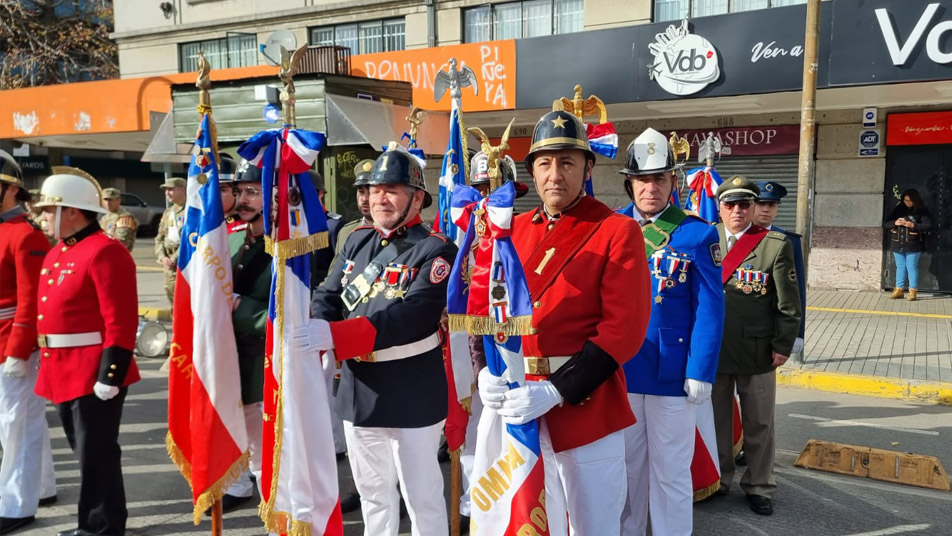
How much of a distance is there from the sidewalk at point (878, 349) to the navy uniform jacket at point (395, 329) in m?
5.74

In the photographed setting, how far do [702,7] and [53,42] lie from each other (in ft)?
68.3

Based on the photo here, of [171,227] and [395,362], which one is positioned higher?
[171,227]

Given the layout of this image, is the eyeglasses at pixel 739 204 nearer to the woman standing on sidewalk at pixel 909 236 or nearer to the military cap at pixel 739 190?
the military cap at pixel 739 190

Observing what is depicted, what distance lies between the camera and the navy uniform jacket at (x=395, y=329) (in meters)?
3.39

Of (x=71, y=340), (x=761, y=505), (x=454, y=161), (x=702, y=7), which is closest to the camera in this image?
(x=71, y=340)

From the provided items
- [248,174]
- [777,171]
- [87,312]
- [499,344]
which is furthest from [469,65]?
[499,344]

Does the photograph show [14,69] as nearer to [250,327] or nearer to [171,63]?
[171,63]

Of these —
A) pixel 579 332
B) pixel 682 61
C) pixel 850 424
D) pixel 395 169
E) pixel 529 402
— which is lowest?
pixel 850 424

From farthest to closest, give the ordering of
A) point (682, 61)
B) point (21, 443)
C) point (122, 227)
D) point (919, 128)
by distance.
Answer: point (919, 128) < point (682, 61) < point (122, 227) < point (21, 443)

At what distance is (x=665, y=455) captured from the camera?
377 centimetres

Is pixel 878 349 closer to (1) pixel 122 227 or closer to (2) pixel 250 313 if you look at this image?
(2) pixel 250 313

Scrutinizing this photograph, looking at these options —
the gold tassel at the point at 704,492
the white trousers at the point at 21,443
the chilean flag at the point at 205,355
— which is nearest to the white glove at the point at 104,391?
the chilean flag at the point at 205,355

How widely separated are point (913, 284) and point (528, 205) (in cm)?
755

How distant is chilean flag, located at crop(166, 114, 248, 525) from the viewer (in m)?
3.93
